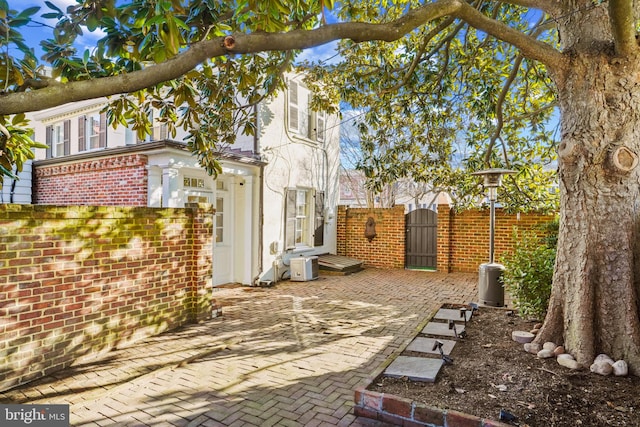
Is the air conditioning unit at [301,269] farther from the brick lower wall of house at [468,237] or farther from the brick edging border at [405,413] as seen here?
the brick edging border at [405,413]

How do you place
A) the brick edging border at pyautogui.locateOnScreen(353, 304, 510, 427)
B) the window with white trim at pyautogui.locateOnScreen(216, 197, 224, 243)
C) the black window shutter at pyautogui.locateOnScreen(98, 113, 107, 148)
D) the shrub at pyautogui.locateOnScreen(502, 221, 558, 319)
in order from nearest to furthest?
the brick edging border at pyautogui.locateOnScreen(353, 304, 510, 427) → the shrub at pyautogui.locateOnScreen(502, 221, 558, 319) → the window with white trim at pyautogui.locateOnScreen(216, 197, 224, 243) → the black window shutter at pyautogui.locateOnScreen(98, 113, 107, 148)

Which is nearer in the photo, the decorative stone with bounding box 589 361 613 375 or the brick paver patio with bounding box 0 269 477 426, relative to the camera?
the brick paver patio with bounding box 0 269 477 426

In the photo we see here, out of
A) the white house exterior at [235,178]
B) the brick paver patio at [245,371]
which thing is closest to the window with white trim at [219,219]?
the white house exterior at [235,178]

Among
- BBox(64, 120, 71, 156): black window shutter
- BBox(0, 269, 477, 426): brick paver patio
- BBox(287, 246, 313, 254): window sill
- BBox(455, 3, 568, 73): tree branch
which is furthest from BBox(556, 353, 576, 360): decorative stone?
BBox(64, 120, 71, 156): black window shutter

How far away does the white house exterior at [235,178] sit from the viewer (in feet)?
24.9

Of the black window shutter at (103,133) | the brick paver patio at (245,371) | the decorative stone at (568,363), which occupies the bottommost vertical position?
the brick paver patio at (245,371)

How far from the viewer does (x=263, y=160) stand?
9148 millimetres

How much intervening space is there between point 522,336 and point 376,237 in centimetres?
842

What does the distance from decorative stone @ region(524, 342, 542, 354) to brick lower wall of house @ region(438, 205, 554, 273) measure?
7271 mm

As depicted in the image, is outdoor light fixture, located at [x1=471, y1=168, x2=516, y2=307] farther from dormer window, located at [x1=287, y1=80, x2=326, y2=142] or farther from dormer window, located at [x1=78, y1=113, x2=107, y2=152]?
dormer window, located at [x1=78, y1=113, x2=107, y2=152]

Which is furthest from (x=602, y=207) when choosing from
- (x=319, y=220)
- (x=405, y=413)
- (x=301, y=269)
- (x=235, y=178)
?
(x=319, y=220)

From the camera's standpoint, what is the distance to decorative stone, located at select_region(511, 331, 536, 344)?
429 cm

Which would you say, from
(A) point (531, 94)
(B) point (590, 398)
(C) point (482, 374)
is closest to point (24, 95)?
(C) point (482, 374)

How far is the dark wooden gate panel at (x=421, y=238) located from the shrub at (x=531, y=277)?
6.62 metres
